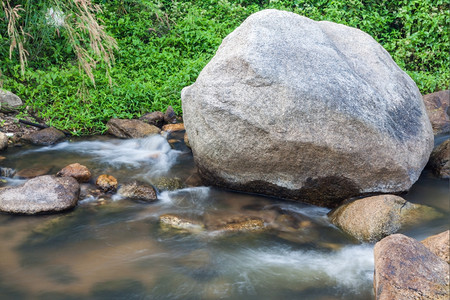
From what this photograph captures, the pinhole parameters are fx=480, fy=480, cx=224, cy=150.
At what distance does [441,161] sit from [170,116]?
13.0 ft

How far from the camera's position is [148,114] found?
24.8ft

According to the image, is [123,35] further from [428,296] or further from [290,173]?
[428,296]

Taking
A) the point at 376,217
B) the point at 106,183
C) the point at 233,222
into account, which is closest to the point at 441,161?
the point at 376,217

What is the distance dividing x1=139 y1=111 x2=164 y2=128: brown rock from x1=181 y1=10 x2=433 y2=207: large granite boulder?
237 centimetres

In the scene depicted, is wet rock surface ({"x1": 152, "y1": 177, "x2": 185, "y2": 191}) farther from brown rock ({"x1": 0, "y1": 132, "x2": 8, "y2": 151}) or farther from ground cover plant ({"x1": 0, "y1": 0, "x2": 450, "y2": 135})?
brown rock ({"x1": 0, "y1": 132, "x2": 8, "y2": 151})

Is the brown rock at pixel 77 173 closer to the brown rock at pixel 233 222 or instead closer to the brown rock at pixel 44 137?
the brown rock at pixel 44 137

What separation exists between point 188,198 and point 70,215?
4.11ft

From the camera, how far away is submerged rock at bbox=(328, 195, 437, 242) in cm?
434

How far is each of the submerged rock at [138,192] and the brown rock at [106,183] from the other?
0.31 feet

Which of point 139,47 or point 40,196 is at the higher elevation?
point 139,47

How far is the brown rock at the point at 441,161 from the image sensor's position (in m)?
5.65

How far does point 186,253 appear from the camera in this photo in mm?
4258

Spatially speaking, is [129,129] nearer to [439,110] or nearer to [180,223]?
[180,223]

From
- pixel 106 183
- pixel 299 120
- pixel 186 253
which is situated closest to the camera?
pixel 186 253
